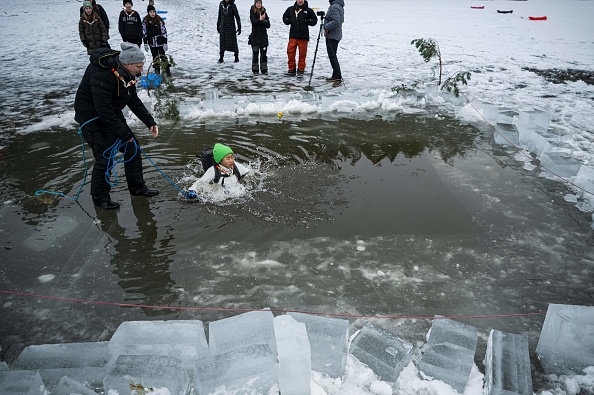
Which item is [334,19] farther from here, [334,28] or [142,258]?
[142,258]

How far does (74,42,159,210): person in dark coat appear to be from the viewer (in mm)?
4352

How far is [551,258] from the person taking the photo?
4270 mm

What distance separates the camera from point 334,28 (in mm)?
10148

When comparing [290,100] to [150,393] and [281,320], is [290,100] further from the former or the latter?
[150,393]

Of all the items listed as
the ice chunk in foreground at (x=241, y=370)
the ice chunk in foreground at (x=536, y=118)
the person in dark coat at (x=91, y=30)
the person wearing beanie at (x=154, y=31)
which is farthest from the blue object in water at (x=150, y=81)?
the ice chunk in foreground at (x=241, y=370)

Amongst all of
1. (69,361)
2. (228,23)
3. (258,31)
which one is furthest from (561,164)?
(228,23)

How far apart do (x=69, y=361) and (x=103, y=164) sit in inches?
103

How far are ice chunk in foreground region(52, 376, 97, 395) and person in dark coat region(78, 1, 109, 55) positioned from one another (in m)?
9.73

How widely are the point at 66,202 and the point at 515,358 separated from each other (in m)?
5.15

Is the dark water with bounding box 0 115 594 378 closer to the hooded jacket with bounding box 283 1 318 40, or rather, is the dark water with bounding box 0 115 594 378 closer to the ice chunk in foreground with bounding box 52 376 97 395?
the ice chunk in foreground with bounding box 52 376 97 395

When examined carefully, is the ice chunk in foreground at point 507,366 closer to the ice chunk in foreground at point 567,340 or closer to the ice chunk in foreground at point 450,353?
the ice chunk in foreground at point 450,353

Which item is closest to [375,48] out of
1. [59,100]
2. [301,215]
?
[59,100]

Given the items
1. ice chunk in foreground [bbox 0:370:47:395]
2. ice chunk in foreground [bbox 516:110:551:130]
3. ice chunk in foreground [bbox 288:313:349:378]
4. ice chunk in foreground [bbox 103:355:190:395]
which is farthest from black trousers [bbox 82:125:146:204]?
ice chunk in foreground [bbox 516:110:551:130]

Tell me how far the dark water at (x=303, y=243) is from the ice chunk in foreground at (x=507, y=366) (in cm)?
45
